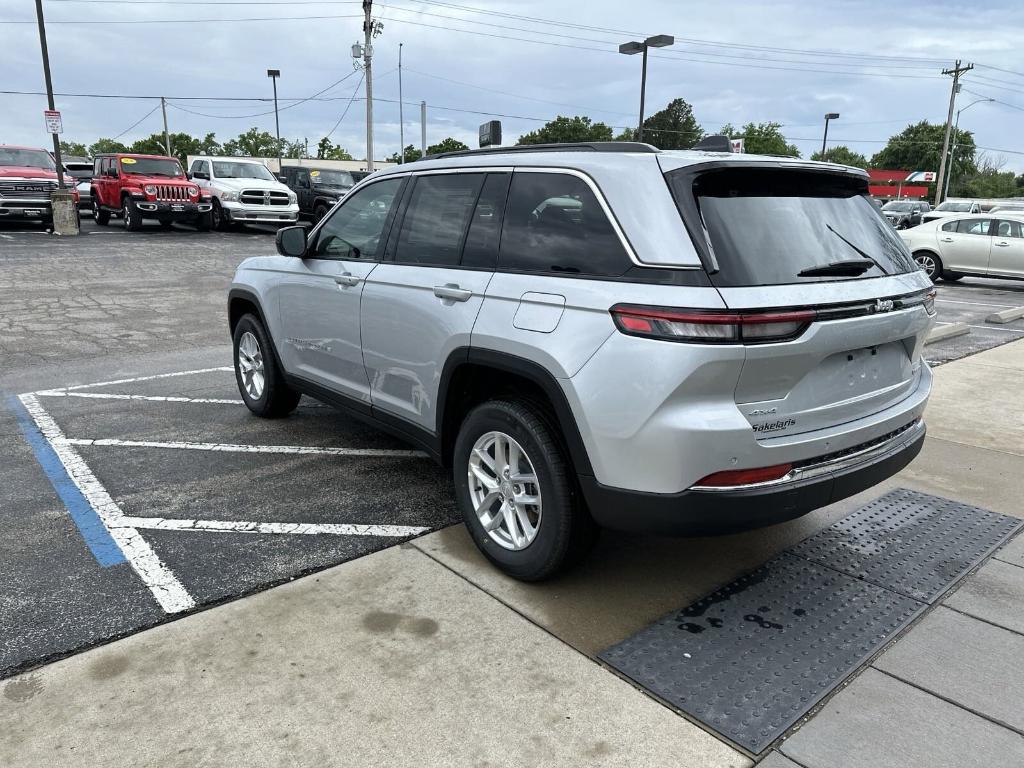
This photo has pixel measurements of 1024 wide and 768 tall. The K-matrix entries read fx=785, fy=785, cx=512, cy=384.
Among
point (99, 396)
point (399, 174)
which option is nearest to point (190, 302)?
point (99, 396)

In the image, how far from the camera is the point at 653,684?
8.96ft

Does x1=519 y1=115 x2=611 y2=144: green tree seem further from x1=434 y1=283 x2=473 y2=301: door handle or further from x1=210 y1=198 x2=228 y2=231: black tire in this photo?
x1=434 y1=283 x2=473 y2=301: door handle

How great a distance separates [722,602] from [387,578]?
144 centimetres

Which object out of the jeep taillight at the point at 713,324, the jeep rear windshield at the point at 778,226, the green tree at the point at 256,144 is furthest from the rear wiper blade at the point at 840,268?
the green tree at the point at 256,144

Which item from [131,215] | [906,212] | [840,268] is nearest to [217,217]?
[131,215]

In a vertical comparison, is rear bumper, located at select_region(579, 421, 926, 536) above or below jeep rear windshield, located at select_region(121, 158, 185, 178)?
below

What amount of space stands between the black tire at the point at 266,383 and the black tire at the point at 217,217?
1786 centimetres

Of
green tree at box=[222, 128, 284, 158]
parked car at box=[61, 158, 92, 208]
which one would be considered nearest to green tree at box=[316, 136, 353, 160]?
green tree at box=[222, 128, 284, 158]

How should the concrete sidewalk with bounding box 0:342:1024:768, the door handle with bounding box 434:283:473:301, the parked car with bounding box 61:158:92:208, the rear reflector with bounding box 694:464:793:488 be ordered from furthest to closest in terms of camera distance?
1. the parked car with bounding box 61:158:92:208
2. the door handle with bounding box 434:283:473:301
3. the rear reflector with bounding box 694:464:793:488
4. the concrete sidewalk with bounding box 0:342:1024:768

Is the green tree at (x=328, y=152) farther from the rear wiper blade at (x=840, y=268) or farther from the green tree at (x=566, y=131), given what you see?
the rear wiper blade at (x=840, y=268)

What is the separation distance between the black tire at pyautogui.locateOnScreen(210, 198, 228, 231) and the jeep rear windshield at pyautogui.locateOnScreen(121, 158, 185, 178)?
1.18 metres

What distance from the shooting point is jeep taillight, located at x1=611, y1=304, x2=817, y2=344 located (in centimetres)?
263

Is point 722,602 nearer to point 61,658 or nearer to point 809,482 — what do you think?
point 809,482

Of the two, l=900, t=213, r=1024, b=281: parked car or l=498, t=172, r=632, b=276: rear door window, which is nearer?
l=498, t=172, r=632, b=276: rear door window
